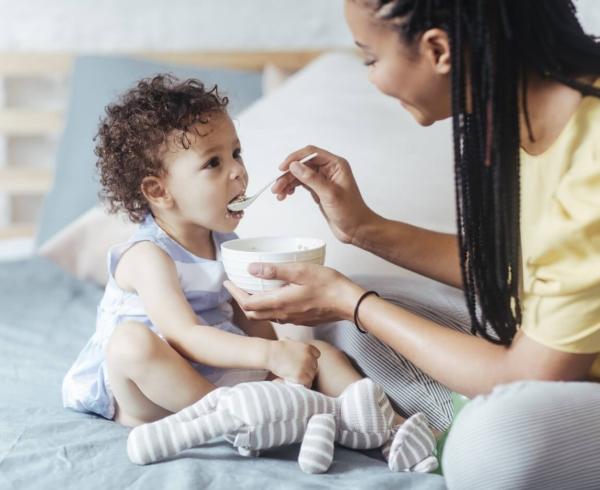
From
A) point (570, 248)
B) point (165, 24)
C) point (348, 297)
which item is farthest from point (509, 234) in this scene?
point (165, 24)

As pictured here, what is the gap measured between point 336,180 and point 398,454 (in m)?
0.39

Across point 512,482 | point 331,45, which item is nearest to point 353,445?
point 512,482

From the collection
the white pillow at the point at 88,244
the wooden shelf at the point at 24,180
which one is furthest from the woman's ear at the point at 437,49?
the wooden shelf at the point at 24,180

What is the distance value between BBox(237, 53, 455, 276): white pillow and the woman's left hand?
1.05ft

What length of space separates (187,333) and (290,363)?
0.14 metres

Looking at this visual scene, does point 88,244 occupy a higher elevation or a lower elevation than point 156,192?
lower

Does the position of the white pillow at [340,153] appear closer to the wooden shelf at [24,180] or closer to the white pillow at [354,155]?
the white pillow at [354,155]

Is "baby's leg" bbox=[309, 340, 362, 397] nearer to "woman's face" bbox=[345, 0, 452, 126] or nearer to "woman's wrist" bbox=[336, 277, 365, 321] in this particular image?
"woman's wrist" bbox=[336, 277, 365, 321]

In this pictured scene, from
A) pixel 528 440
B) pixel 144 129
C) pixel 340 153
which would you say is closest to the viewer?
pixel 528 440

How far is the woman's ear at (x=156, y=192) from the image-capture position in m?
1.15

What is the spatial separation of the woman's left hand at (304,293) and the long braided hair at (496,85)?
0.15 m

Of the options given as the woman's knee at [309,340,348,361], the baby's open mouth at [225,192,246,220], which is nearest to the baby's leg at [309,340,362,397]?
the woman's knee at [309,340,348,361]

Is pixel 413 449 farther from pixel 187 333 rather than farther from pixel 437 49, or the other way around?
pixel 437 49

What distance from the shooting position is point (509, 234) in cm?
93
